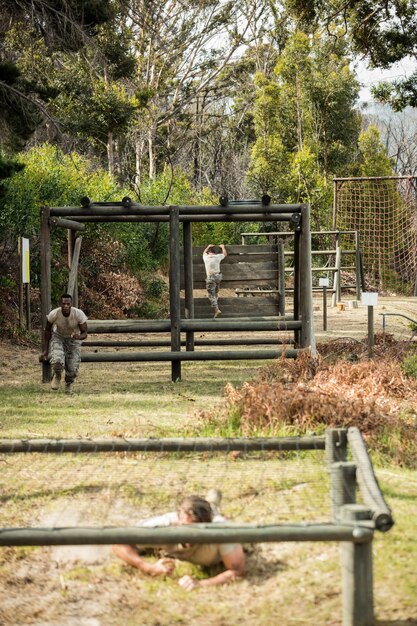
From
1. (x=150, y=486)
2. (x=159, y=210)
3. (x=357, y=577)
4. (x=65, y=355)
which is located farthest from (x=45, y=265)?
(x=357, y=577)

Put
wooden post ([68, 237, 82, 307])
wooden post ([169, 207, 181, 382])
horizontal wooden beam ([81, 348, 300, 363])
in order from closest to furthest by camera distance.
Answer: horizontal wooden beam ([81, 348, 300, 363]), wooden post ([169, 207, 181, 382]), wooden post ([68, 237, 82, 307])

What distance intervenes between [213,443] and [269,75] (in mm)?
45705

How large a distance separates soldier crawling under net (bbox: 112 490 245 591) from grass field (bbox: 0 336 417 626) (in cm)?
6

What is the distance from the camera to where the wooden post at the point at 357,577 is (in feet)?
13.4

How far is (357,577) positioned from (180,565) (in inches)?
57.0

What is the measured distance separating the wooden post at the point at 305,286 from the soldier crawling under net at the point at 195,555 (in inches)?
313

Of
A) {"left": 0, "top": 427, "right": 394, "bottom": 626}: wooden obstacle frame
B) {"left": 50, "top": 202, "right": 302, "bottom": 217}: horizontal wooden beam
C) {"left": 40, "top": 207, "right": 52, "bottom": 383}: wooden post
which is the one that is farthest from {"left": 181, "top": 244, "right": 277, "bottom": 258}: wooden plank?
{"left": 0, "top": 427, "right": 394, "bottom": 626}: wooden obstacle frame

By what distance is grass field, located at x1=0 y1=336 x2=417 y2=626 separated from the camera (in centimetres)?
462

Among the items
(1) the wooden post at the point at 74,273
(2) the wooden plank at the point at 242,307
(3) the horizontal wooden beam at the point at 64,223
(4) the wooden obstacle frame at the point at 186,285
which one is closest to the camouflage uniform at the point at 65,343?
(4) the wooden obstacle frame at the point at 186,285

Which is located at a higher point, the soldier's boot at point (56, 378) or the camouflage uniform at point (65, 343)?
the camouflage uniform at point (65, 343)

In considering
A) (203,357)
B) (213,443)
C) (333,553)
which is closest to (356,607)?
(333,553)

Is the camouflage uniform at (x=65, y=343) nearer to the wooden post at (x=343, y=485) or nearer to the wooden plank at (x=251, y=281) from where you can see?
the wooden plank at (x=251, y=281)

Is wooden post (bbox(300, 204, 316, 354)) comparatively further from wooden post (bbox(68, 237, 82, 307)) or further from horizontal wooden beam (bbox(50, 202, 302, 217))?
wooden post (bbox(68, 237, 82, 307))

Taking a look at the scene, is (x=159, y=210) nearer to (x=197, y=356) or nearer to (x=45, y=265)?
(x=45, y=265)
